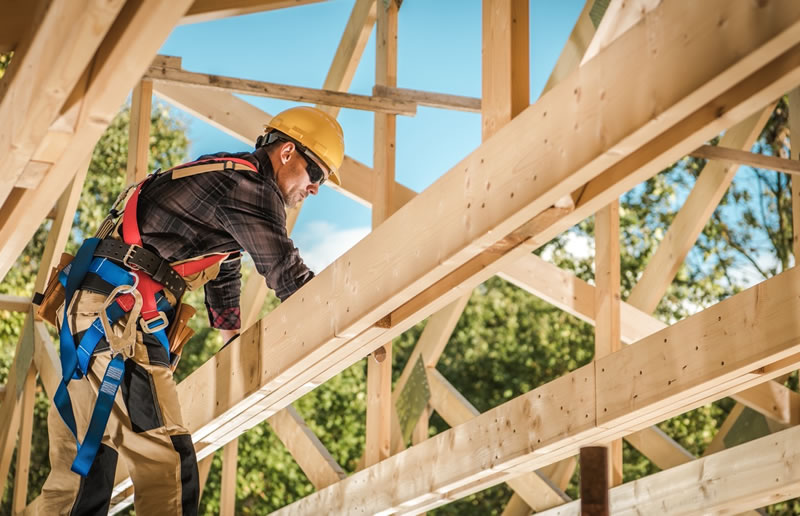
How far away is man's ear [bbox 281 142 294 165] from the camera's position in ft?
12.2

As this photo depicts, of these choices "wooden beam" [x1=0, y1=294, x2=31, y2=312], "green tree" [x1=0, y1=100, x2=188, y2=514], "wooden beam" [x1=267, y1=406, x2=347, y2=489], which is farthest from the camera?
"green tree" [x1=0, y1=100, x2=188, y2=514]

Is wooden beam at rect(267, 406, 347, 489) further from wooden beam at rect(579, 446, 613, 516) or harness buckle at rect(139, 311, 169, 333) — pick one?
wooden beam at rect(579, 446, 613, 516)

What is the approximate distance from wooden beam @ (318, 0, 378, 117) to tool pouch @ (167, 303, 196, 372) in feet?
7.18

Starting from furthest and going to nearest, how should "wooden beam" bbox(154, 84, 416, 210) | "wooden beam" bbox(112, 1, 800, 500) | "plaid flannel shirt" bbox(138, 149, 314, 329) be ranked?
"wooden beam" bbox(154, 84, 416, 210) < "plaid flannel shirt" bbox(138, 149, 314, 329) < "wooden beam" bbox(112, 1, 800, 500)

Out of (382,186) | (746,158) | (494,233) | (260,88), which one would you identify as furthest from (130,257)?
(746,158)

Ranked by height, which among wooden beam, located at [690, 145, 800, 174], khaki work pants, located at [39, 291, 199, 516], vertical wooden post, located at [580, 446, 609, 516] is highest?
wooden beam, located at [690, 145, 800, 174]

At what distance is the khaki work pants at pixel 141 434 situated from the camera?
3.36m

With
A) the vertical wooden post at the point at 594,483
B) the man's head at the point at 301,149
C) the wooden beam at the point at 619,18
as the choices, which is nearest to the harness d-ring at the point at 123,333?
the man's head at the point at 301,149

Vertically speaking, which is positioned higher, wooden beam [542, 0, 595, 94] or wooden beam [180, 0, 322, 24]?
wooden beam [542, 0, 595, 94]

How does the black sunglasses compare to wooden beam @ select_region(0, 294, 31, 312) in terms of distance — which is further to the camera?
wooden beam @ select_region(0, 294, 31, 312)

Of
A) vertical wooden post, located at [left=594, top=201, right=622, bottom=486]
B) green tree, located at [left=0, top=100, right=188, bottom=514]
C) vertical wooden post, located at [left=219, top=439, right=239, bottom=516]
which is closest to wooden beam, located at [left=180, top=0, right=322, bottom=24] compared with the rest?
vertical wooden post, located at [left=594, top=201, right=622, bottom=486]

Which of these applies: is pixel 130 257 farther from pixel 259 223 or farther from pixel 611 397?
pixel 611 397

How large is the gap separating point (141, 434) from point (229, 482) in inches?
117

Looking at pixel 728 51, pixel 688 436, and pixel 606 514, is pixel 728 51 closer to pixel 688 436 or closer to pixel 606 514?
pixel 606 514
